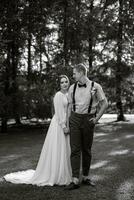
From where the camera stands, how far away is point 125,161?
10195 millimetres

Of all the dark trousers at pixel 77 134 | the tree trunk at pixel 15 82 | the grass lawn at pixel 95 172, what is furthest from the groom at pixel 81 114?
the tree trunk at pixel 15 82

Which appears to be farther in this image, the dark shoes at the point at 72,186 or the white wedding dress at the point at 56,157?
the white wedding dress at the point at 56,157

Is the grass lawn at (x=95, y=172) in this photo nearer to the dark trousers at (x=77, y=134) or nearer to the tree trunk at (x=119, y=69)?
the dark trousers at (x=77, y=134)

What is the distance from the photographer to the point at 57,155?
7.38m

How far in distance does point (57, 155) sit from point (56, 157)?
0.15ft

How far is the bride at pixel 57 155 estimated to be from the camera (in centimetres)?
730

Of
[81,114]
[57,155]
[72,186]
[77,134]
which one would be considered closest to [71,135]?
[77,134]

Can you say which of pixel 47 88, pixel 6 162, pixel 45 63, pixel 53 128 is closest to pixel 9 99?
pixel 47 88

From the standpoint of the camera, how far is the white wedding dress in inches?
287

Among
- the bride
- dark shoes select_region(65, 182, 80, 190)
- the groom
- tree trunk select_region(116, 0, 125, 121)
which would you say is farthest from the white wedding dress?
tree trunk select_region(116, 0, 125, 121)

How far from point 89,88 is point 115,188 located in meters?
1.86

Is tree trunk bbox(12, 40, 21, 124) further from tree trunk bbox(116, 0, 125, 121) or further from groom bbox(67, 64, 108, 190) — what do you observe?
groom bbox(67, 64, 108, 190)

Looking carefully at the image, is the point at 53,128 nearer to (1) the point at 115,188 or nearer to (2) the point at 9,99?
(1) the point at 115,188

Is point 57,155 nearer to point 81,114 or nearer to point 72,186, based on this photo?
point 72,186
